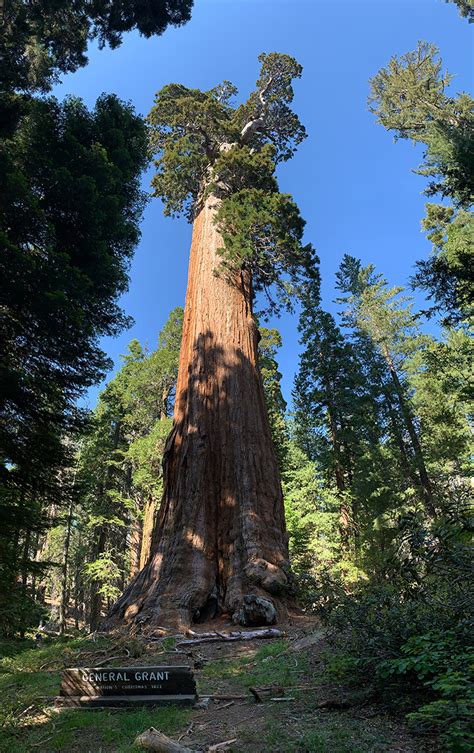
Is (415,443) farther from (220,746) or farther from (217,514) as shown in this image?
(220,746)

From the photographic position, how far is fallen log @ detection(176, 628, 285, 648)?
582cm

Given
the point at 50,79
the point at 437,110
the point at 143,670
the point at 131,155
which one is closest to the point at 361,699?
the point at 143,670

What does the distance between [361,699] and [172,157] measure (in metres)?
13.6

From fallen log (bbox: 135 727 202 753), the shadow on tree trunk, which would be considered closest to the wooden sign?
fallen log (bbox: 135 727 202 753)

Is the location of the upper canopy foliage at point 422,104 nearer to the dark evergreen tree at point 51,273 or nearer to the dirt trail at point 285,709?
the dark evergreen tree at point 51,273

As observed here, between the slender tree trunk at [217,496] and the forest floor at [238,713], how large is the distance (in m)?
1.33

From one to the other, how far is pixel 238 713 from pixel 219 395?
614 cm

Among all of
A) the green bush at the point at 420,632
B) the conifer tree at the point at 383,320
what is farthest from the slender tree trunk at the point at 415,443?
the green bush at the point at 420,632

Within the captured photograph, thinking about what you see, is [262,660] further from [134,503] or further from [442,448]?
[442,448]

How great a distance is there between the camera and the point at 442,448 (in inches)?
767

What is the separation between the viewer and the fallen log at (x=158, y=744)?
2.68 m

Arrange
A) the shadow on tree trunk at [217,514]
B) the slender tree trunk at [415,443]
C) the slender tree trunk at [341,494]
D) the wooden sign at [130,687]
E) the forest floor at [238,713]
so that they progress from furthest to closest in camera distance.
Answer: the slender tree trunk at [415,443]
the slender tree trunk at [341,494]
the shadow on tree trunk at [217,514]
the wooden sign at [130,687]
the forest floor at [238,713]

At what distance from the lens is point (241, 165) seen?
1244 cm

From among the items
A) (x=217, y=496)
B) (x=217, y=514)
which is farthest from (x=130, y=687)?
(x=217, y=496)
